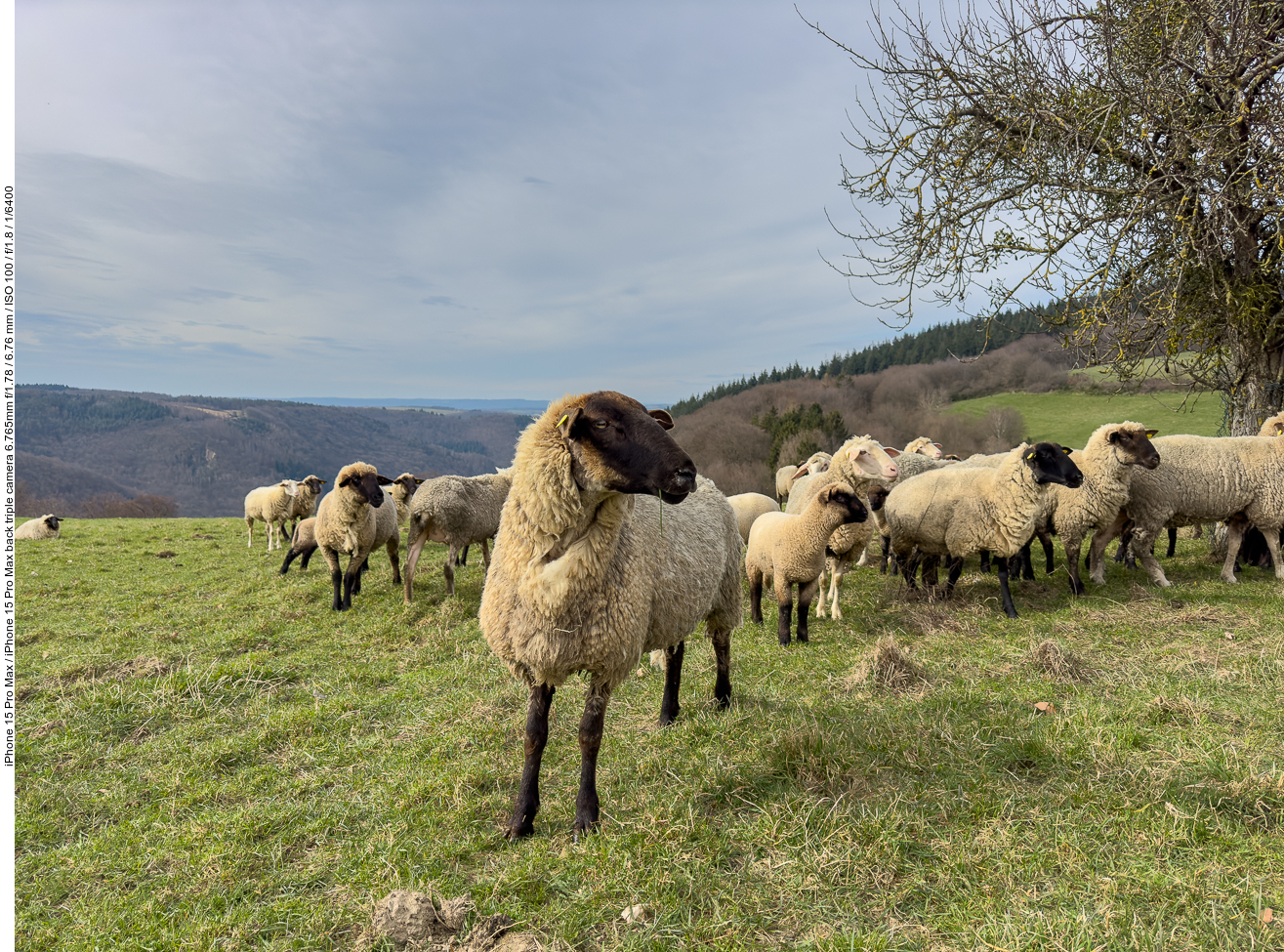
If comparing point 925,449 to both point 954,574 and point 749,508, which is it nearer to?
point 749,508

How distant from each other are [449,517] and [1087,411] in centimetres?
5560

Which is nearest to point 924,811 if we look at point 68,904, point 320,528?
point 68,904

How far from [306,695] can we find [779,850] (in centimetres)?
528

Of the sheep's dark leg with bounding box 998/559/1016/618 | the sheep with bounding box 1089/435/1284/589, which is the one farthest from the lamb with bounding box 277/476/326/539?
the sheep with bounding box 1089/435/1284/589

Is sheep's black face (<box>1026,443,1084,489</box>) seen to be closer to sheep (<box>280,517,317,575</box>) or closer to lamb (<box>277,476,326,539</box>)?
sheep (<box>280,517,317,575</box>)

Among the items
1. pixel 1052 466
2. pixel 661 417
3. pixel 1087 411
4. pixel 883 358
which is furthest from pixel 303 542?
pixel 883 358

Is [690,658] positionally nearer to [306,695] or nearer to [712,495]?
[712,495]

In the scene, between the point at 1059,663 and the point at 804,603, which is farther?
the point at 804,603

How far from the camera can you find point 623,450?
321cm

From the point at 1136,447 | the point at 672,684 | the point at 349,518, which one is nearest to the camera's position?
the point at 672,684

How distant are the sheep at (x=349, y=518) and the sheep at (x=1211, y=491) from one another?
1186 centimetres

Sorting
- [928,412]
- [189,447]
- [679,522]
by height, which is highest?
[189,447]

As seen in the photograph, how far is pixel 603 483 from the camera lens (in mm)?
3289

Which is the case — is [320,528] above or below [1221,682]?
above
